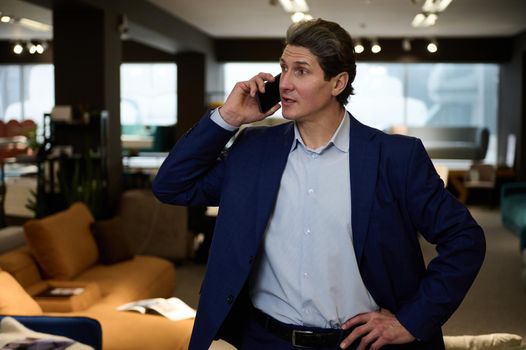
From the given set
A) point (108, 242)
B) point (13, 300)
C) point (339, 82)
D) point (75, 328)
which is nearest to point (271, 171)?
point (339, 82)

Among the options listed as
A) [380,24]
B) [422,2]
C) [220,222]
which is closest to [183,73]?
[380,24]

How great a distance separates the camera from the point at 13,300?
13.3 feet

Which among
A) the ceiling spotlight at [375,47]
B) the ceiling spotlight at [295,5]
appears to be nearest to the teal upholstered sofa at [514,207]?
the ceiling spotlight at [295,5]

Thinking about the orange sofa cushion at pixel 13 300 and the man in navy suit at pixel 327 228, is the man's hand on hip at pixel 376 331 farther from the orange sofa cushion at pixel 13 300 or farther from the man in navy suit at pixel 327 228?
the orange sofa cushion at pixel 13 300

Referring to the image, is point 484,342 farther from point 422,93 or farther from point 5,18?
point 422,93

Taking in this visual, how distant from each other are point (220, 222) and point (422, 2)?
849 centimetres

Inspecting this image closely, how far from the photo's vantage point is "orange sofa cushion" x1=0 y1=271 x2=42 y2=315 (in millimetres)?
4012

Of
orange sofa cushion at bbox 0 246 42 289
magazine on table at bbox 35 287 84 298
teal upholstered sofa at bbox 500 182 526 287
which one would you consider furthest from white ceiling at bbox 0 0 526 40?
magazine on table at bbox 35 287 84 298

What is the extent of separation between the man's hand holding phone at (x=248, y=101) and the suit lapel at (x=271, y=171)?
0.23 ft

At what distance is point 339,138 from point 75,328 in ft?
7.19

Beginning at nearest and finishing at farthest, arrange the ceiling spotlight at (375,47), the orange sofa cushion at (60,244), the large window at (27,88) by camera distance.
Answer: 1. the orange sofa cushion at (60,244)
2. the ceiling spotlight at (375,47)
3. the large window at (27,88)

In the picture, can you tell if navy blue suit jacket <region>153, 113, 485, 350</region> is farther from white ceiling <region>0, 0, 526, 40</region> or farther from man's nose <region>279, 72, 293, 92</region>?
white ceiling <region>0, 0, 526, 40</region>

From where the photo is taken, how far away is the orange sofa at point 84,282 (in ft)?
13.6

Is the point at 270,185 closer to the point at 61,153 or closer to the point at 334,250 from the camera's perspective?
the point at 334,250
